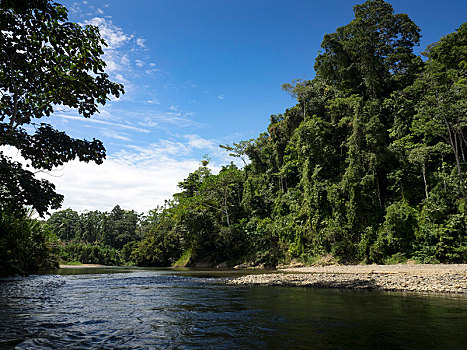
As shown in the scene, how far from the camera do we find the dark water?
464 centimetres

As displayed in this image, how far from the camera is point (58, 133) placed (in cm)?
681

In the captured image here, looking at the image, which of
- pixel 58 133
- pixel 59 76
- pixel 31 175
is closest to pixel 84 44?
pixel 59 76

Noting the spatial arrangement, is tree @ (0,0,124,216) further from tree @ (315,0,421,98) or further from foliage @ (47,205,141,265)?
foliage @ (47,205,141,265)

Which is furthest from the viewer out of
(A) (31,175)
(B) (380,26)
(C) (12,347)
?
(B) (380,26)

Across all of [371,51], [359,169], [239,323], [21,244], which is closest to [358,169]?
[359,169]

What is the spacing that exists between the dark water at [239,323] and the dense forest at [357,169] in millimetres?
14749

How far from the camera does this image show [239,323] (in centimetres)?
607

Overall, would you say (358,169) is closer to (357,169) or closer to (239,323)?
(357,169)

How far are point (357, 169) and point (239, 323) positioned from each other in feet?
71.6

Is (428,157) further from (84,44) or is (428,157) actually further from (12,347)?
(12,347)

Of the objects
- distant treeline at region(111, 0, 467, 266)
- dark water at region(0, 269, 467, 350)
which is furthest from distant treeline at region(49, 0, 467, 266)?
dark water at region(0, 269, 467, 350)

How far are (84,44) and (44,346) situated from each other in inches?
252

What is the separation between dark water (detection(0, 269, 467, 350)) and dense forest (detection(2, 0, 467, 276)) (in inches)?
581

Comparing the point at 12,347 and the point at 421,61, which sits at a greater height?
the point at 421,61
